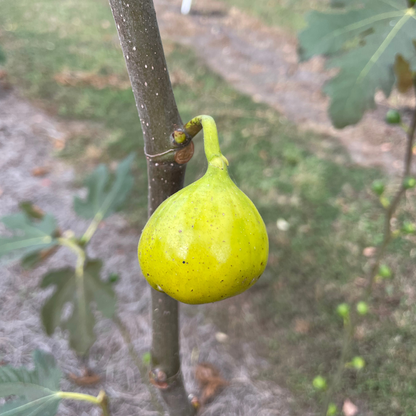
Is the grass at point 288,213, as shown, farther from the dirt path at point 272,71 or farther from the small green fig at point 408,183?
the small green fig at point 408,183

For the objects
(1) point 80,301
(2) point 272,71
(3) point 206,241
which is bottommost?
(2) point 272,71

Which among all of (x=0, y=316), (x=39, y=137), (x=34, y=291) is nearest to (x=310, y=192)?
(x=34, y=291)

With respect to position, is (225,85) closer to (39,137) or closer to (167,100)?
(39,137)

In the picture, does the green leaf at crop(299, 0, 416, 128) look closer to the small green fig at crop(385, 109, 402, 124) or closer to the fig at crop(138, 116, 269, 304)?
the small green fig at crop(385, 109, 402, 124)

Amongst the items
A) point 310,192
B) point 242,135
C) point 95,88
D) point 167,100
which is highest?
point 167,100

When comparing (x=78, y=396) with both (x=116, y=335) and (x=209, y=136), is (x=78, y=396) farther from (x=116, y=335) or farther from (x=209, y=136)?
(x=116, y=335)

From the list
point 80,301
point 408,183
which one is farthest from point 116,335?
point 408,183
